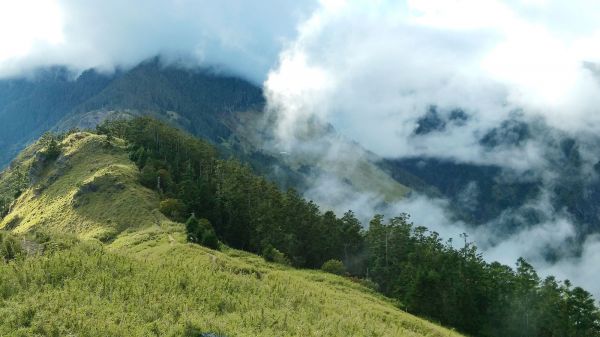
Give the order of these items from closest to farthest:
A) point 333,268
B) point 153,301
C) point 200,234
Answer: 1. point 153,301
2. point 200,234
3. point 333,268

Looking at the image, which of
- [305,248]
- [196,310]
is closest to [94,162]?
[305,248]

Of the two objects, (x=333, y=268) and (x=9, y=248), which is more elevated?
(x=333, y=268)

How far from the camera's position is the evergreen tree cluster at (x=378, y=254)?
390 feet

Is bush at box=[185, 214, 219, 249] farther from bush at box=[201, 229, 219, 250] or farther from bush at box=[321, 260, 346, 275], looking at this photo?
bush at box=[321, 260, 346, 275]

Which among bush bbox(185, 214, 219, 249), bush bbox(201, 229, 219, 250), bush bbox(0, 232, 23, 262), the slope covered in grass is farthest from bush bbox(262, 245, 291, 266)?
bush bbox(0, 232, 23, 262)

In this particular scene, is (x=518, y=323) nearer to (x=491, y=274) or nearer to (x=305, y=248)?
(x=491, y=274)

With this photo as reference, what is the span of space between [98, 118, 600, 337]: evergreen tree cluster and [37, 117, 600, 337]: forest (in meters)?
0.25

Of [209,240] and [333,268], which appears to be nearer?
[209,240]

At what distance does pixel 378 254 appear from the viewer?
142 meters

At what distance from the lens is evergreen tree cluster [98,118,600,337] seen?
390ft

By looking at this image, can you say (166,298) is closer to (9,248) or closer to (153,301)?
(153,301)

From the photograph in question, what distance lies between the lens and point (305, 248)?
14300 cm

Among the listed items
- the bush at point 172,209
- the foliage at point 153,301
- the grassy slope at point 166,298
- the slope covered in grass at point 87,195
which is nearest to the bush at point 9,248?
the grassy slope at point 166,298

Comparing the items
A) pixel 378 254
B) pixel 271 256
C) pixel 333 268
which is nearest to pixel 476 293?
pixel 378 254
